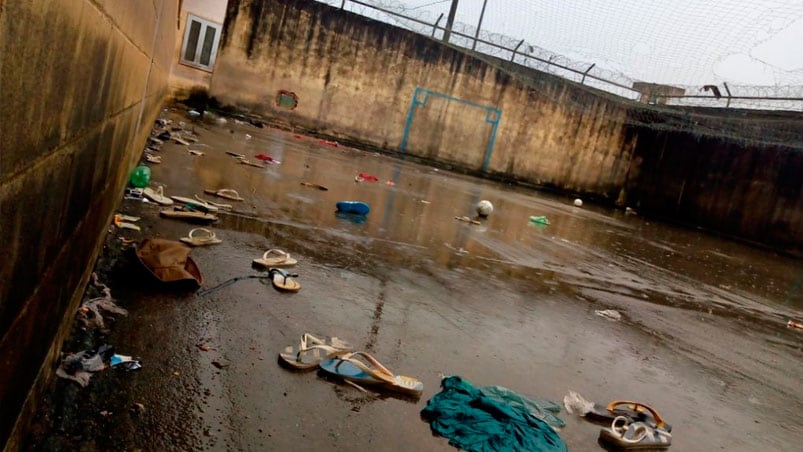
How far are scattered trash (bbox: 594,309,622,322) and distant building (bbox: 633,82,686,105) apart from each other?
671 inches

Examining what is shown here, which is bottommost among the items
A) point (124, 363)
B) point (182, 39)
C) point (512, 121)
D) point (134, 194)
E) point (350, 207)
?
point (124, 363)

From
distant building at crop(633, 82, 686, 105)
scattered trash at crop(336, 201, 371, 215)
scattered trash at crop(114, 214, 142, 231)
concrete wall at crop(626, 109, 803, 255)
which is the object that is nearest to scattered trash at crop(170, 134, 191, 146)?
scattered trash at crop(336, 201, 371, 215)

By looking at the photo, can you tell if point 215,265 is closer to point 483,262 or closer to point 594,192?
point 483,262

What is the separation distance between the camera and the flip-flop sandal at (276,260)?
3241mm

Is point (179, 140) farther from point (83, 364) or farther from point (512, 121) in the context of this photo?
point (512, 121)

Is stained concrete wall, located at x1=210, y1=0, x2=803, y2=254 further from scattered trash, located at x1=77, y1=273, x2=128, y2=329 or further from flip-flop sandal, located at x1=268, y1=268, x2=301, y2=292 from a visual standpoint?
scattered trash, located at x1=77, y1=273, x2=128, y2=329

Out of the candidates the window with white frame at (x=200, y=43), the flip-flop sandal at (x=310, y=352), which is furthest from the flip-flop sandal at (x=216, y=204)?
the window with white frame at (x=200, y=43)

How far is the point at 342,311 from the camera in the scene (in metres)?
2.87

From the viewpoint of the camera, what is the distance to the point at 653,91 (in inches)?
763

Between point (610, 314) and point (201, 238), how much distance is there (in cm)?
302

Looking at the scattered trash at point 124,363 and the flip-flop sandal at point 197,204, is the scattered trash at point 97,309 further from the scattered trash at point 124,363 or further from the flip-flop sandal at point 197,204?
the flip-flop sandal at point 197,204

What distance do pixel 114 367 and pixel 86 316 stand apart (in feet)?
1.25

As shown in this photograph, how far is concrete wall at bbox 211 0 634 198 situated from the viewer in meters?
15.6

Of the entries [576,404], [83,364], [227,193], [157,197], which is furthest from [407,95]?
[83,364]
